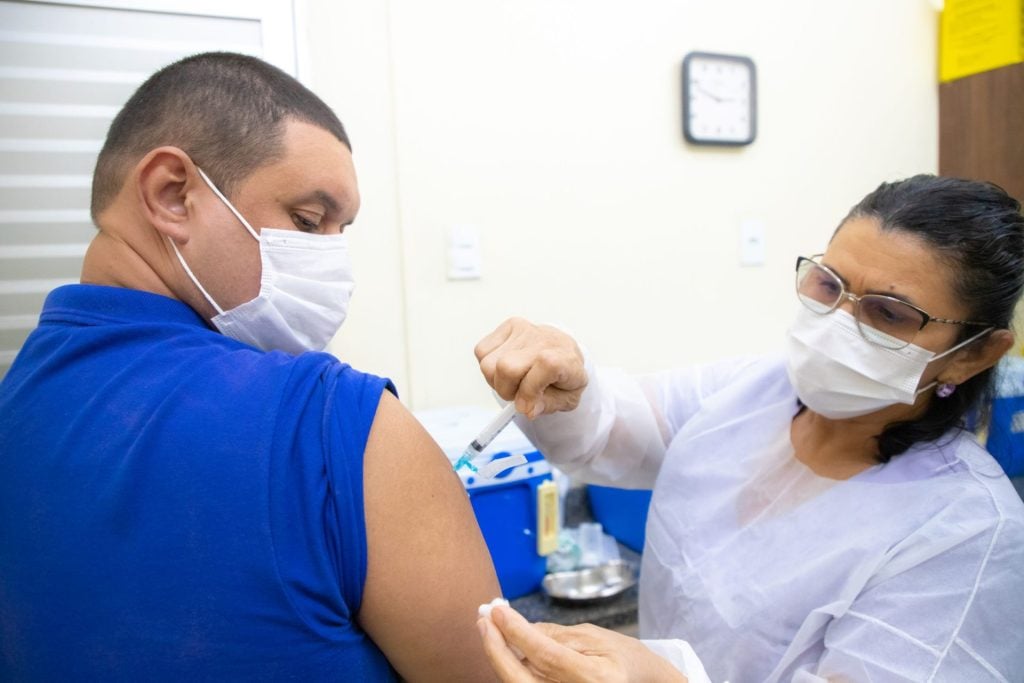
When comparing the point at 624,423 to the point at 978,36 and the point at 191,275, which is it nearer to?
the point at 191,275

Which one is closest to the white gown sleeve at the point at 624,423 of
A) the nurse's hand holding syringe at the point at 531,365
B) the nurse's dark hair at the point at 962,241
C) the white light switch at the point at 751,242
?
the nurse's hand holding syringe at the point at 531,365

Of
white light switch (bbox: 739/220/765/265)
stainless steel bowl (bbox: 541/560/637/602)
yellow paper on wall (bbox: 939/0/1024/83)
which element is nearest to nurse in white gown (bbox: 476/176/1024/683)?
stainless steel bowl (bbox: 541/560/637/602)

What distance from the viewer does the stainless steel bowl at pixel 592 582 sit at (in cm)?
147

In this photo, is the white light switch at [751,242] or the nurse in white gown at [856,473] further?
the white light switch at [751,242]

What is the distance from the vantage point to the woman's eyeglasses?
934mm

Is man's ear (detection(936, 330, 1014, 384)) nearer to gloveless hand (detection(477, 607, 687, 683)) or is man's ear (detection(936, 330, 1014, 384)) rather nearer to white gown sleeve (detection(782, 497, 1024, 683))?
white gown sleeve (detection(782, 497, 1024, 683))

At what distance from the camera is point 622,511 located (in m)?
1.73

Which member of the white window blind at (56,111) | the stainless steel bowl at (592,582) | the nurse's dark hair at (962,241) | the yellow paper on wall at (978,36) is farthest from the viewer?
the yellow paper on wall at (978,36)

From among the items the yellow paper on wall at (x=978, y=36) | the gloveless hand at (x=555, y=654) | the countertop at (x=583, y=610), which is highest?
the yellow paper on wall at (x=978, y=36)

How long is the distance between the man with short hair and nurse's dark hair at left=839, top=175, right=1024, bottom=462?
732 millimetres

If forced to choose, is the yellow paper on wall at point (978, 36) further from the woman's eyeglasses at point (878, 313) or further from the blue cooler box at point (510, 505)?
the blue cooler box at point (510, 505)

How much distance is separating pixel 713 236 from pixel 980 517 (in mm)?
1319

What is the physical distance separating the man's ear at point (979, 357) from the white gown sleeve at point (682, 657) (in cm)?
62

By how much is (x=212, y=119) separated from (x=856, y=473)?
1009 mm
